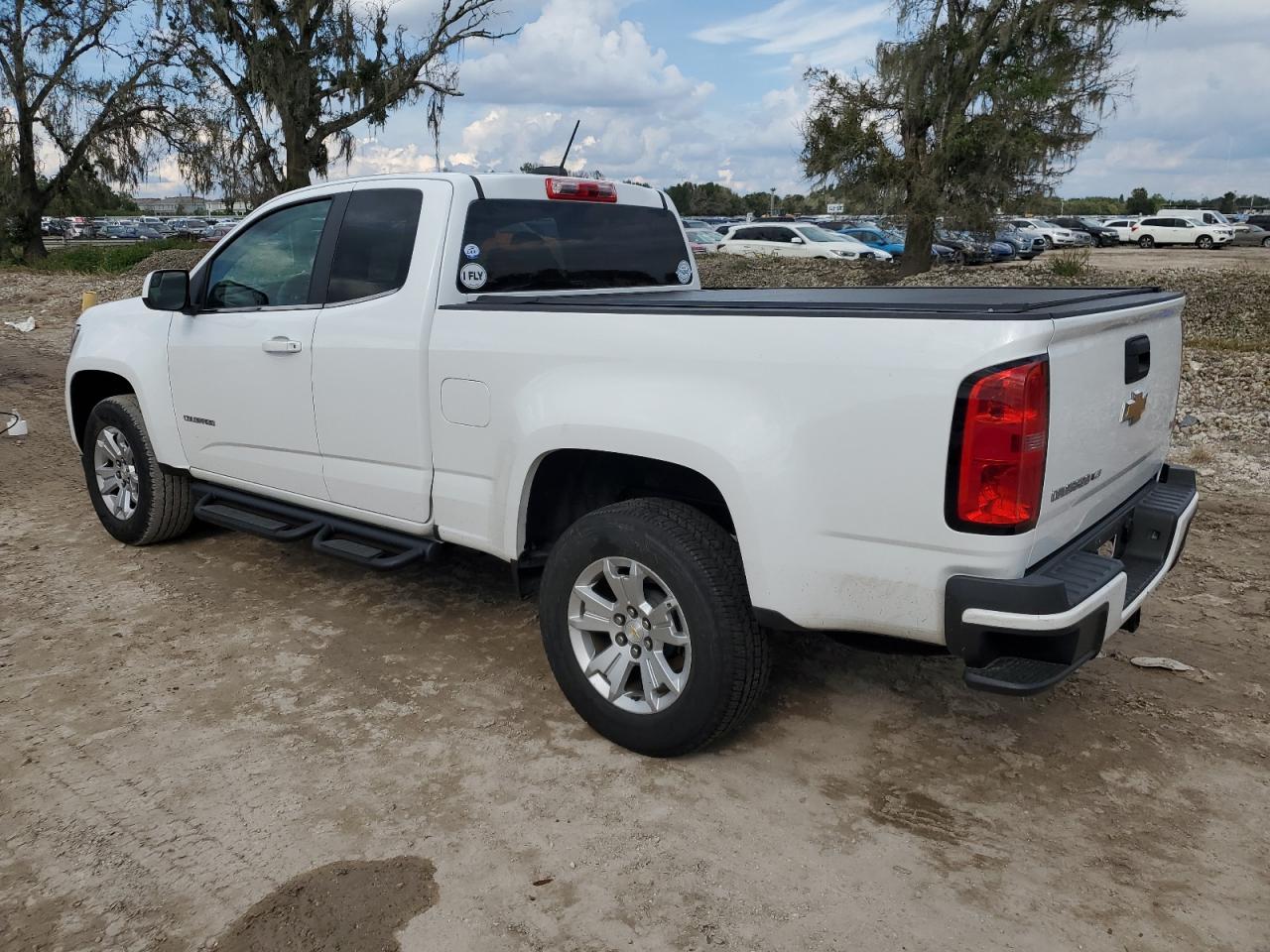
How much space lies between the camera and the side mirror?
15.8ft

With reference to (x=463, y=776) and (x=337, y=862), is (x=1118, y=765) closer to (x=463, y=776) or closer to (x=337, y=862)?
(x=463, y=776)

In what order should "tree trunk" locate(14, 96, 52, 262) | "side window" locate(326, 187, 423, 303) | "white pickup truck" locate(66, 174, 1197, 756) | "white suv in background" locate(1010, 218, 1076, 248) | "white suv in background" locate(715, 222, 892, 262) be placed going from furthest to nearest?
"white suv in background" locate(1010, 218, 1076, 248), "tree trunk" locate(14, 96, 52, 262), "white suv in background" locate(715, 222, 892, 262), "side window" locate(326, 187, 423, 303), "white pickup truck" locate(66, 174, 1197, 756)

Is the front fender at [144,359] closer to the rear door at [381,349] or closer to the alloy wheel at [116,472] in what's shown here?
the alloy wheel at [116,472]

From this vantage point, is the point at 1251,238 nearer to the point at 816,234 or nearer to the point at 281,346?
the point at 816,234

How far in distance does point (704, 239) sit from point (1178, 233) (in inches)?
890

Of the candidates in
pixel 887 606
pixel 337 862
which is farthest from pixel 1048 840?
pixel 337 862

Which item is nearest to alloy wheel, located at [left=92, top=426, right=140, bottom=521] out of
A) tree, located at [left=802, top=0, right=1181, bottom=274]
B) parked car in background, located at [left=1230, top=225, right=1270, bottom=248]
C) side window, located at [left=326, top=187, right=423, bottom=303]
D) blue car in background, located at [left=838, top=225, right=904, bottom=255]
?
side window, located at [left=326, top=187, right=423, bottom=303]

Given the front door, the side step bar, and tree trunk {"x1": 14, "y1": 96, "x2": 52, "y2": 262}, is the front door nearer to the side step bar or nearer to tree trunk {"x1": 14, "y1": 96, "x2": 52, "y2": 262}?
the side step bar

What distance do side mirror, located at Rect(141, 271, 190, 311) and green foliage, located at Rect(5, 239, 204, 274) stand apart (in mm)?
23024

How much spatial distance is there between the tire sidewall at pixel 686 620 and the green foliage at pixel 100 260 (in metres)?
25.5

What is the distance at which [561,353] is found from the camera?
3.35 meters

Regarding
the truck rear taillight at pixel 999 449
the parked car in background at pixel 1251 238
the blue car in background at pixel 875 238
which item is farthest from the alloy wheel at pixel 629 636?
the parked car in background at pixel 1251 238

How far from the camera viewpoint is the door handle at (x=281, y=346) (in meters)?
4.28

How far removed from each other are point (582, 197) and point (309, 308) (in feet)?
4.16
